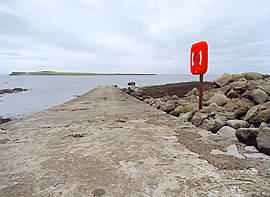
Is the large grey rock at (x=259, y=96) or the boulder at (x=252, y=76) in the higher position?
the boulder at (x=252, y=76)

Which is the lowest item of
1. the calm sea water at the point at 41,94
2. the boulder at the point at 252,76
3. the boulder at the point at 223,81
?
the calm sea water at the point at 41,94

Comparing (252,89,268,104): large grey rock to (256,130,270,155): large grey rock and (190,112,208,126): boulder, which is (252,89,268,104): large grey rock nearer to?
(190,112,208,126): boulder

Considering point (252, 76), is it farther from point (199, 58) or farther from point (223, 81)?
point (199, 58)

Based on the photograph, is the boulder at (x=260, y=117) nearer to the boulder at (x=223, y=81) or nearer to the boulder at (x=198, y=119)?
the boulder at (x=198, y=119)

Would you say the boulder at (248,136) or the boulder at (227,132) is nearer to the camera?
the boulder at (248,136)

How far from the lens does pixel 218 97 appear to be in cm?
630

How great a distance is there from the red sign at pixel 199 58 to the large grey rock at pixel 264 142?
259 cm

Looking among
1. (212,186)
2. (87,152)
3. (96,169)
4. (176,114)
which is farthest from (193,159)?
(176,114)

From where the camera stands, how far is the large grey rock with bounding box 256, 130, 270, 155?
2437 mm

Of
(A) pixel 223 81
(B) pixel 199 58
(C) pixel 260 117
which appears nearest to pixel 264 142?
(C) pixel 260 117

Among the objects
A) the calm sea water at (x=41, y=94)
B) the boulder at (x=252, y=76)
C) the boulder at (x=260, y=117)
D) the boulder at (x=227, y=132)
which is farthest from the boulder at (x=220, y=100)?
the calm sea water at (x=41, y=94)

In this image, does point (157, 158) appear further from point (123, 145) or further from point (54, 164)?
point (54, 164)

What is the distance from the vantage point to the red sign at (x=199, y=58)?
15.6 feet

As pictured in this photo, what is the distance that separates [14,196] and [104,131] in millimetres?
2238
